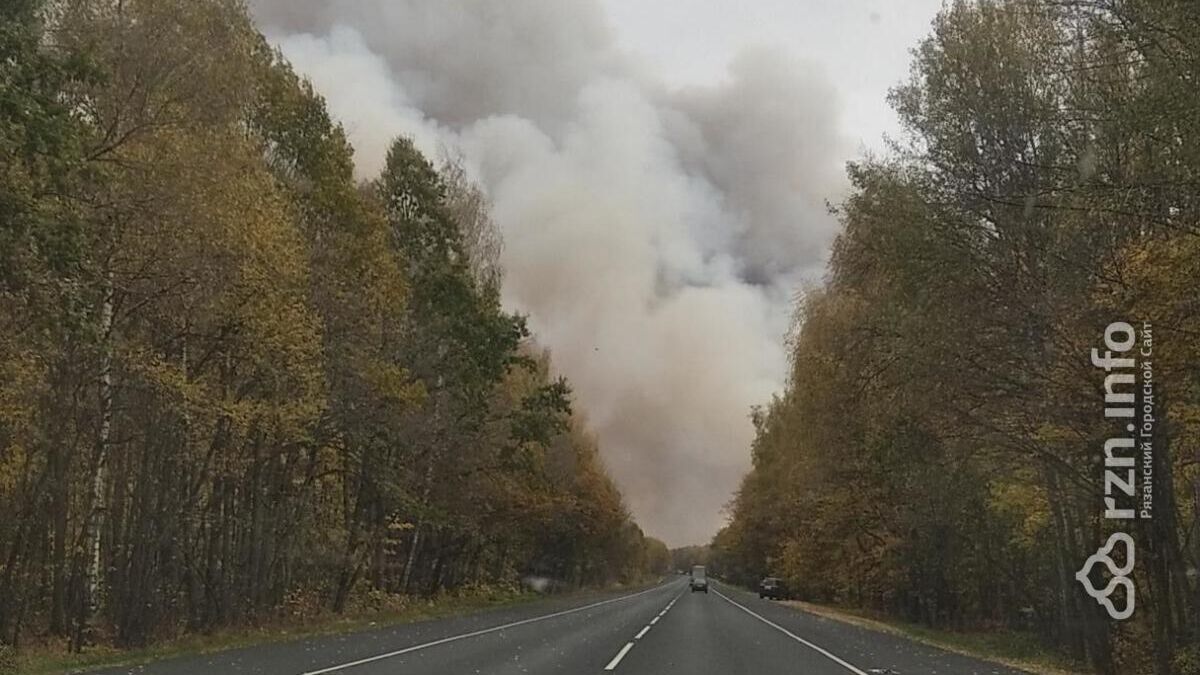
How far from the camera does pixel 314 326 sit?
21.7m

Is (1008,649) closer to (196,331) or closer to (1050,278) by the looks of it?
(1050,278)

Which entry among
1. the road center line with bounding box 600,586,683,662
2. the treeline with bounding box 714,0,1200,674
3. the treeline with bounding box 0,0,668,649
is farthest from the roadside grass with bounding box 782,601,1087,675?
the treeline with bounding box 0,0,668,649

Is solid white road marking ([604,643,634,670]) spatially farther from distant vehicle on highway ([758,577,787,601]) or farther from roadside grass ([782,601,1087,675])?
distant vehicle on highway ([758,577,787,601])

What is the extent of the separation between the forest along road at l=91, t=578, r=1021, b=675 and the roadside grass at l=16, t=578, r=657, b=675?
2.93ft

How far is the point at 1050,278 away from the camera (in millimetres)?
18234

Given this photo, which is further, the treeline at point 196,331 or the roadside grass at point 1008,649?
the roadside grass at point 1008,649

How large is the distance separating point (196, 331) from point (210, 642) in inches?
260

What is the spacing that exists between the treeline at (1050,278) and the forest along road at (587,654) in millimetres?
3575

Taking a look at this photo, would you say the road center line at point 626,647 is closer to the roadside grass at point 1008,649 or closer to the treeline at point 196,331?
the roadside grass at point 1008,649

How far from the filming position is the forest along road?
53.5 ft

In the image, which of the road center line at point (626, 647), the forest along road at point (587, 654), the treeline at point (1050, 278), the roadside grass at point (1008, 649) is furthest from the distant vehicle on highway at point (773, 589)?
the treeline at point (1050, 278)

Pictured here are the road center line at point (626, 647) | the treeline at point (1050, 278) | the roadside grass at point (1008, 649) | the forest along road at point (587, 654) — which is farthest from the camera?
the roadside grass at point (1008, 649)

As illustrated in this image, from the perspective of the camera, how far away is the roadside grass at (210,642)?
17047 millimetres

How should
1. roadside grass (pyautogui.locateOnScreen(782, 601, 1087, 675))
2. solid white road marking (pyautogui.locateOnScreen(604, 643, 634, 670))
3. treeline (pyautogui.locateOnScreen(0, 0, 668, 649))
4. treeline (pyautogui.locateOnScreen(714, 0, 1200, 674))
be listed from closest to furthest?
treeline (pyautogui.locateOnScreen(714, 0, 1200, 674))
treeline (pyautogui.locateOnScreen(0, 0, 668, 649))
solid white road marking (pyautogui.locateOnScreen(604, 643, 634, 670))
roadside grass (pyautogui.locateOnScreen(782, 601, 1087, 675))
